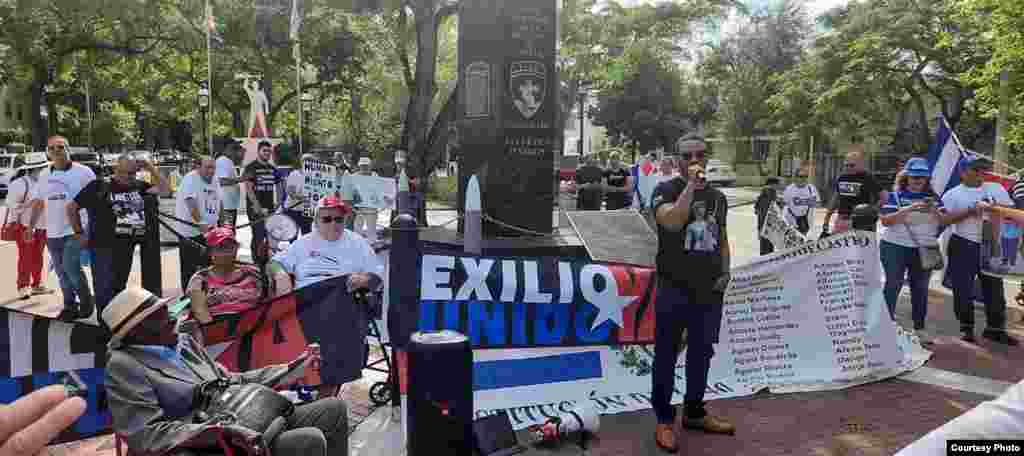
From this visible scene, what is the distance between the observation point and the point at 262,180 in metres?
11.0

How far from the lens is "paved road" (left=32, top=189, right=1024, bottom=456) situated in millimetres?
4789

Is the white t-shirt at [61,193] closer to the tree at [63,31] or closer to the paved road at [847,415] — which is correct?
the paved road at [847,415]

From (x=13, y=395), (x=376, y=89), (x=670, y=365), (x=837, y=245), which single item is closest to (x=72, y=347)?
(x=13, y=395)

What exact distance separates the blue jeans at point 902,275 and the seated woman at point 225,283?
6.18m

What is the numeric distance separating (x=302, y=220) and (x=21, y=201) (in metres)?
3.67

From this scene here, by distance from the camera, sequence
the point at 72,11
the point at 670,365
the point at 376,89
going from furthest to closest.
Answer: the point at 376,89, the point at 72,11, the point at 670,365

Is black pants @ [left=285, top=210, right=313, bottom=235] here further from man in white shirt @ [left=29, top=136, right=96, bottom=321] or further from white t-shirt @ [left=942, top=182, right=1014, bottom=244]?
white t-shirt @ [left=942, top=182, right=1014, bottom=244]

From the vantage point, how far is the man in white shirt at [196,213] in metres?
8.60

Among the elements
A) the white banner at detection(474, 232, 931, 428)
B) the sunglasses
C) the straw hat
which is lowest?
the white banner at detection(474, 232, 931, 428)

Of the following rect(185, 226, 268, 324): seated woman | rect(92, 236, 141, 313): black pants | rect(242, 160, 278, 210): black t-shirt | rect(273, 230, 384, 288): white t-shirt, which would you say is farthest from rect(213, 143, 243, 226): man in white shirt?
rect(185, 226, 268, 324): seated woman

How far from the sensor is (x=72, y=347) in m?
3.84

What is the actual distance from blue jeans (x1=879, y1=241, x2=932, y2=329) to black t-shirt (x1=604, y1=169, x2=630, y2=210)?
8.26 metres

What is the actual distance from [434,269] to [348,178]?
9.58 m

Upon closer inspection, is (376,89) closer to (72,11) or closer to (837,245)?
(72,11)
